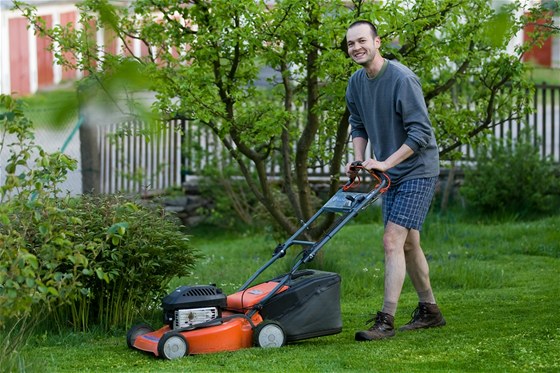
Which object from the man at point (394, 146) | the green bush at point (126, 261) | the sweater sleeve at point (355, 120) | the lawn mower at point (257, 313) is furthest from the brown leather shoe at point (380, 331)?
the green bush at point (126, 261)

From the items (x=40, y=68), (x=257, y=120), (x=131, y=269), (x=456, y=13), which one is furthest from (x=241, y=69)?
(x=40, y=68)

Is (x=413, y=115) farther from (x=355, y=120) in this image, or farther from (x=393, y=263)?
(x=393, y=263)

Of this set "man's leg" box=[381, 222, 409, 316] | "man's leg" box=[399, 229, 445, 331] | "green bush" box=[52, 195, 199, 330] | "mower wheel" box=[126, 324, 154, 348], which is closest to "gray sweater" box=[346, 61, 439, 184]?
"man's leg" box=[381, 222, 409, 316]

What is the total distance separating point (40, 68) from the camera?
1.83 m

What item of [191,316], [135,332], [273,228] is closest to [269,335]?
[191,316]

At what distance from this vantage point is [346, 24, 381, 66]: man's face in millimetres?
4547

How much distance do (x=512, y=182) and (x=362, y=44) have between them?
5.99 metres

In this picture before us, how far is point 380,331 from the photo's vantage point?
4570mm

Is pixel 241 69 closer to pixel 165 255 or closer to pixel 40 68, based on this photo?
pixel 165 255

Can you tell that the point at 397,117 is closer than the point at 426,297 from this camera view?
Yes

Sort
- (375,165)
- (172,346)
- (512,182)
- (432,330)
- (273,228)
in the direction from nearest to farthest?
(172,346)
(375,165)
(432,330)
(273,228)
(512,182)

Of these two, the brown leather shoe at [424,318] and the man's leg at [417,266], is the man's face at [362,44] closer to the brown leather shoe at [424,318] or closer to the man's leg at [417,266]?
the man's leg at [417,266]

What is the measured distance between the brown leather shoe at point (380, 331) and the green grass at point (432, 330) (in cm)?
7

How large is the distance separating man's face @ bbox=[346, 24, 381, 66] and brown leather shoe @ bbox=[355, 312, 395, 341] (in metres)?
1.23
